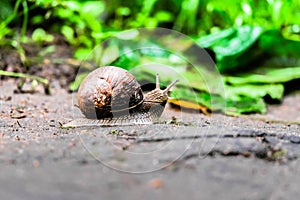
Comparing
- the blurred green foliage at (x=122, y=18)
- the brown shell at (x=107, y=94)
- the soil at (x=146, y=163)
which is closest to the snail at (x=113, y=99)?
the brown shell at (x=107, y=94)

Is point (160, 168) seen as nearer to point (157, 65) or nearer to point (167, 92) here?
point (167, 92)

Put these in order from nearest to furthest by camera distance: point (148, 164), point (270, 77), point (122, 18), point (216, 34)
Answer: point (148, 164)
point (270, 77)
point (216, 34)
point (122, 18)

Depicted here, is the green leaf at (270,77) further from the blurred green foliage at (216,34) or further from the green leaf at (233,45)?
the green leaf at (233,45)

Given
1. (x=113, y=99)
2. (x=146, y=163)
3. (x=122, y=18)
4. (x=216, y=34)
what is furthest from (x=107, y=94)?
(x=122, y=18)

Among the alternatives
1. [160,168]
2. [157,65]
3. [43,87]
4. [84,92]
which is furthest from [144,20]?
[160,168]

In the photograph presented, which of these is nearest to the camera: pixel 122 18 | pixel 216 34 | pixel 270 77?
pixel 270 77

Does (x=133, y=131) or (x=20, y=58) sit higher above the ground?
(x=20, y=58)

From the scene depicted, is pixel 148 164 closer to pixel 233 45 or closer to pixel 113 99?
pixel 113 99
